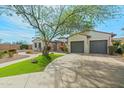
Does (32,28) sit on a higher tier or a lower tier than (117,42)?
higher

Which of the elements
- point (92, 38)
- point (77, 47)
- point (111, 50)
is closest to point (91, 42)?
point (92, 38)

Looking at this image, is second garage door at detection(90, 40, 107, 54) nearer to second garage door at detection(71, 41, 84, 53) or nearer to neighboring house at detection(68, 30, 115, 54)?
neighboring house at detection(68, 30, 115, 54)

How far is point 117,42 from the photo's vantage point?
55.0 ft

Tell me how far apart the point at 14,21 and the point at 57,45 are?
40.0 ft

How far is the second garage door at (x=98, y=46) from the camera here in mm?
15855

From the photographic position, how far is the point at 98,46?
16281 mm

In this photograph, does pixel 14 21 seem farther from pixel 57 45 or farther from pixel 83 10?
pixel 57 45

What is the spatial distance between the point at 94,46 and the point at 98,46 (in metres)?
0.49

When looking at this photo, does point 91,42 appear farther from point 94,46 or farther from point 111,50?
point 111,50

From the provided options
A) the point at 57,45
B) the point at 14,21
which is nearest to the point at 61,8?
the point at 14,21

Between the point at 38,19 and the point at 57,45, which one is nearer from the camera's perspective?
the point at 38,19

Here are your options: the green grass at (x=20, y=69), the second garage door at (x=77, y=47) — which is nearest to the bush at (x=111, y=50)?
the second garage door at (x=77, y=47)
